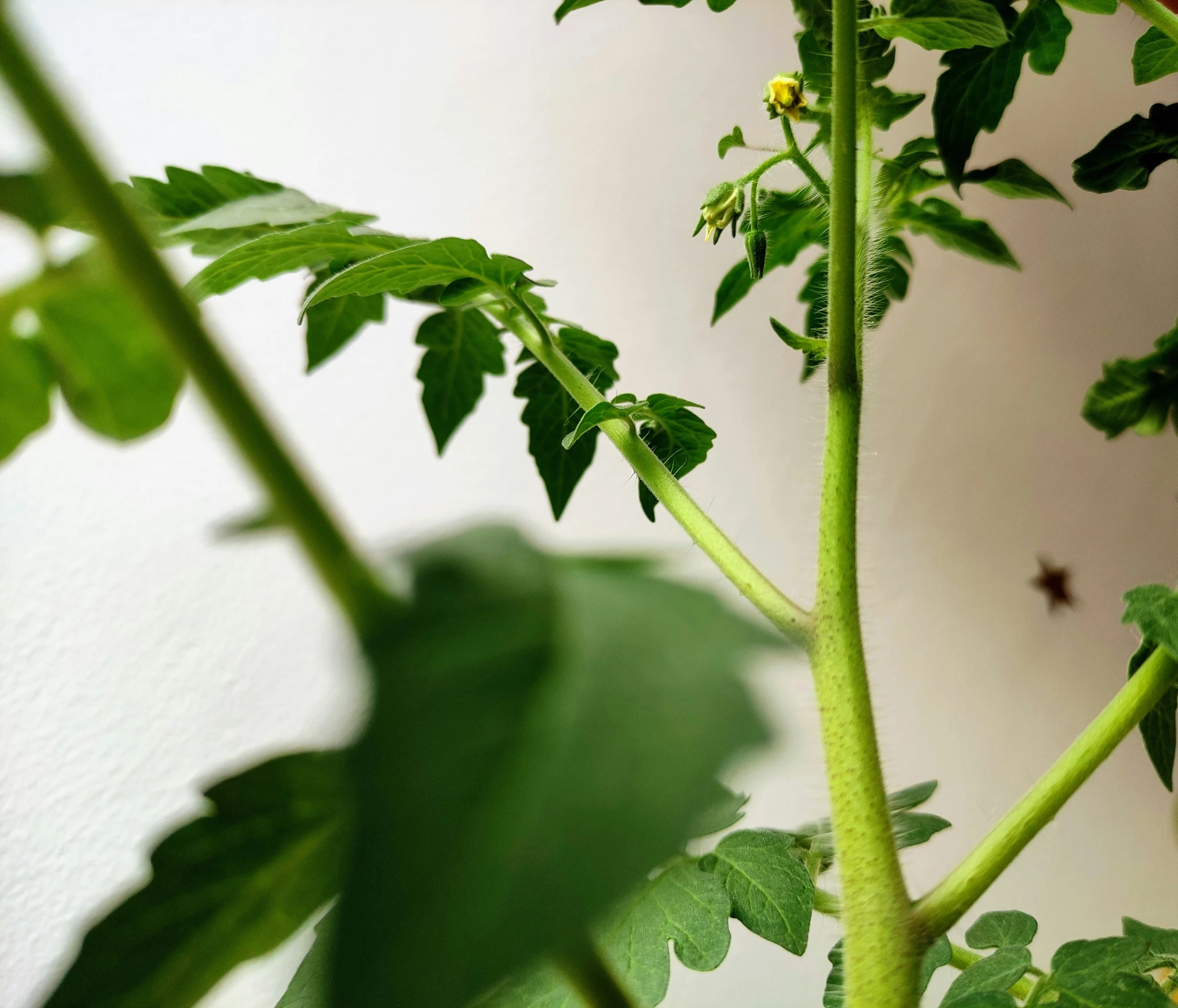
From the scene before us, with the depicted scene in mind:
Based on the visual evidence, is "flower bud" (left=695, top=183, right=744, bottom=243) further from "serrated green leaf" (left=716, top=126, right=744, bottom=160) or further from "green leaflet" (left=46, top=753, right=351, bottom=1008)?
"green leaflet" (left=46, top=753, right=351, bottom=1008)

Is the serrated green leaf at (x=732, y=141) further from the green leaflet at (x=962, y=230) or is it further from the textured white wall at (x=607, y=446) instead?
the textured white wall at (x=607, y=446)

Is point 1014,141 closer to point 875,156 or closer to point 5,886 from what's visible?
point 875,156

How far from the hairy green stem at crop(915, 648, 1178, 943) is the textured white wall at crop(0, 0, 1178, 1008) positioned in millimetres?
260

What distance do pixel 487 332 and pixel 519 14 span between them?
1.59ft

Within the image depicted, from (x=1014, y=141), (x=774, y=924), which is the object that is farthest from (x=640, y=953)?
(x=1014, y=141)

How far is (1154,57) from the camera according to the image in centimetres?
33

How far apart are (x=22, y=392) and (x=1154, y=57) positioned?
42cm

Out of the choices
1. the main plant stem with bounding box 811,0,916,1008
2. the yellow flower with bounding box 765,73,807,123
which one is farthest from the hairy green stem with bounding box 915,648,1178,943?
the yellow flower with bounding box 765,73,807,123

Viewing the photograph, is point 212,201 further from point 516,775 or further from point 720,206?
point 516,775

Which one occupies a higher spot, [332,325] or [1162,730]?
[332,325]

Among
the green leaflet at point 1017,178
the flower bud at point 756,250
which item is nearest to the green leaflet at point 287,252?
the flower bud at point 756,250

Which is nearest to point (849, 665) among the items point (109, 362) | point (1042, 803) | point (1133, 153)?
point (1042, 803)

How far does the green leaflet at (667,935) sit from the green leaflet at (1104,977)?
90mm

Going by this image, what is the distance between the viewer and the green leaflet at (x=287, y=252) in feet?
0.66
